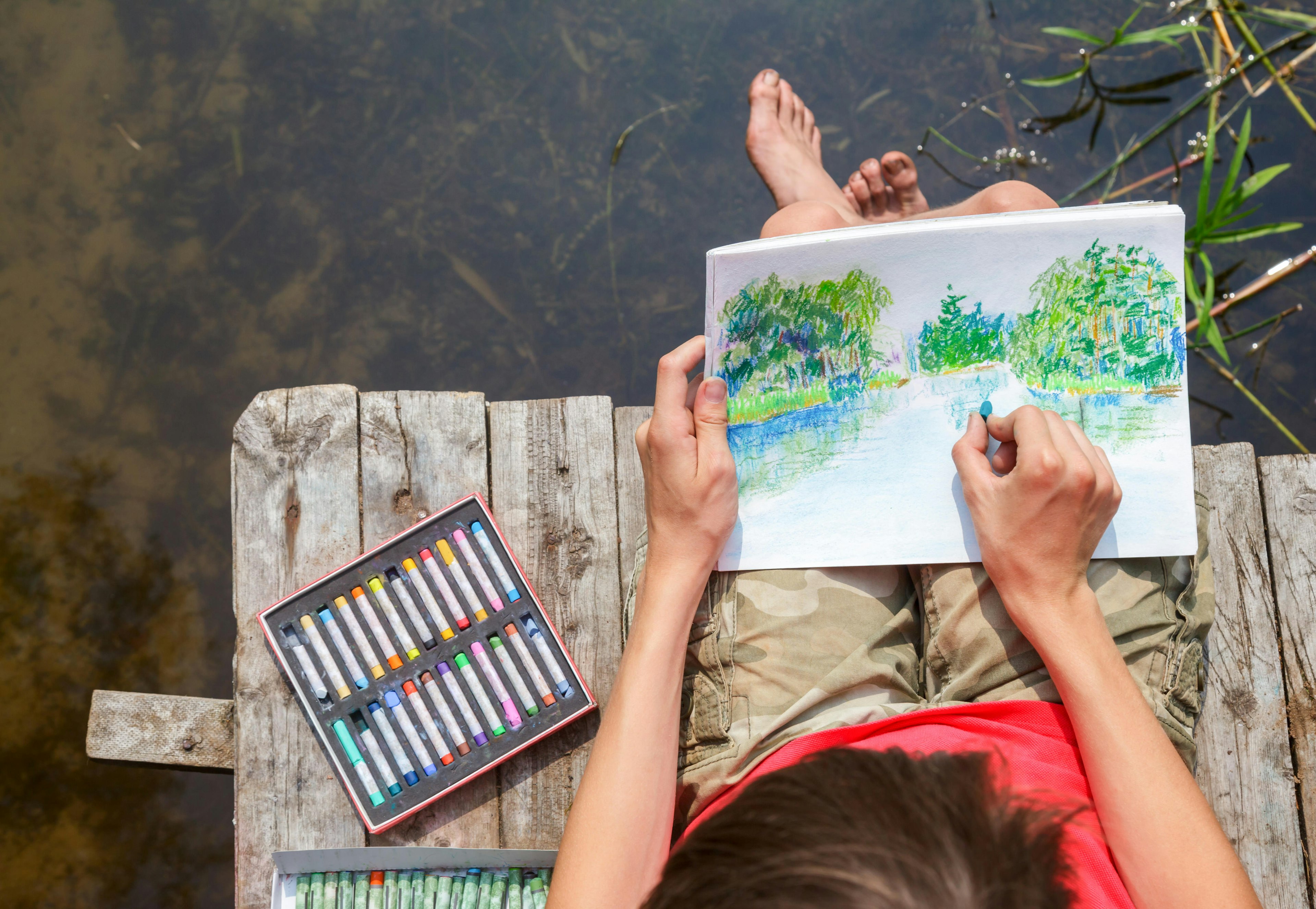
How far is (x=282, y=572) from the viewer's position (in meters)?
0.98

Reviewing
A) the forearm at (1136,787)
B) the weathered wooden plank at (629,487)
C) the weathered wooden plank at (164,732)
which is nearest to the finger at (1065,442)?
the forearm at (1136,787)

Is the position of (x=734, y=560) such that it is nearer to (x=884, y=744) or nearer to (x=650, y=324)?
(x=884, y=744)

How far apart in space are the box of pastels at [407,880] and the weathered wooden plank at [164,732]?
189 mm

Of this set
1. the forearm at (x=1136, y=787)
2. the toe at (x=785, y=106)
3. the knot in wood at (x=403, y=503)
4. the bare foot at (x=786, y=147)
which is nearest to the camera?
the forearm at (x=1136, y=787)

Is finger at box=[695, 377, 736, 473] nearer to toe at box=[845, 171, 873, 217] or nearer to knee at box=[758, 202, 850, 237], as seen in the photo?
knee at box=[758, 202, 850, 237]

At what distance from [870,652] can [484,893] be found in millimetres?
520

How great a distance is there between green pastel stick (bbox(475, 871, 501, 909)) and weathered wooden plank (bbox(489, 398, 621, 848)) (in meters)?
0.05

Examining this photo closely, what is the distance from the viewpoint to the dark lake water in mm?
1535

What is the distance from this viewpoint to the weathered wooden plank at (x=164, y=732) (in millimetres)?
995

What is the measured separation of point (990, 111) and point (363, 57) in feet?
4.08

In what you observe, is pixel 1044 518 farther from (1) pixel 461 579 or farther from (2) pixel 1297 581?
(1) pixel 461 579

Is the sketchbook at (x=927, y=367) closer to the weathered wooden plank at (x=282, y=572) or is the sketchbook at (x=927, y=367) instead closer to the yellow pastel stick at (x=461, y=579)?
the yellow pastel stick at (x=461, y=579)

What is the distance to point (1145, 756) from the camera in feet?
2.23

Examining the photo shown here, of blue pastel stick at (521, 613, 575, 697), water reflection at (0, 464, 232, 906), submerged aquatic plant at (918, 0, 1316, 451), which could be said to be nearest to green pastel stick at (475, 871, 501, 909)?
blue pastel stick at (521, 613, 575, 697)
